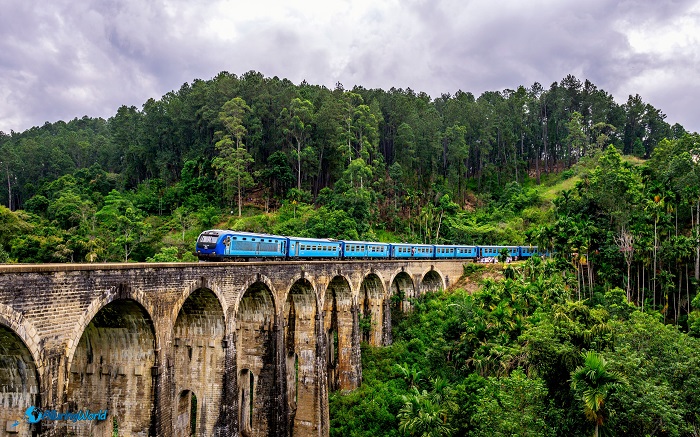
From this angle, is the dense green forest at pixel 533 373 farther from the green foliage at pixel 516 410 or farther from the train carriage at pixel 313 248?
the train carriage at pixel 313 248

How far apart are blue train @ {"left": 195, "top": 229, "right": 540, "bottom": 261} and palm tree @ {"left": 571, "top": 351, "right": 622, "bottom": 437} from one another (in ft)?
52.4

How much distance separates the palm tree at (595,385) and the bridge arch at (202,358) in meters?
13.7

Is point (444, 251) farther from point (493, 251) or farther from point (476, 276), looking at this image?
point (493, 251)

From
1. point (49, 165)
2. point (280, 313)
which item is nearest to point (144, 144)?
point (49, 165)

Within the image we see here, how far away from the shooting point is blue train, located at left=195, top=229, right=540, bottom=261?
2203 centimetres

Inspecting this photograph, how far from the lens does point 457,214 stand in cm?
6056

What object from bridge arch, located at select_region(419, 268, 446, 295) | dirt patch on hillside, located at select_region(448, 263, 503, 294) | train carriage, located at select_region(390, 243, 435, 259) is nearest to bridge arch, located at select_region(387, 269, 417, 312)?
train carriage, located at select_region(390, 243, 435, 259)

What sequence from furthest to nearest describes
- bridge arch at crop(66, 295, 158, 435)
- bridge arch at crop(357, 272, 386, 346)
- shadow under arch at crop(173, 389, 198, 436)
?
A: bridge arch at crop(357, 272, 386, 346) < shadow under arch at crop(173, 389, 198, 436) < bridge arch at crop(66, 295, 158, 435)

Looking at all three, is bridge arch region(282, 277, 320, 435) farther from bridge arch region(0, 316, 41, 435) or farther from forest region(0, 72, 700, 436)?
bridge arch region(0, 316, 41, 435)

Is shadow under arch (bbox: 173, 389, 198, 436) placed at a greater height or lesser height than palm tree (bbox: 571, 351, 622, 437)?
lesser

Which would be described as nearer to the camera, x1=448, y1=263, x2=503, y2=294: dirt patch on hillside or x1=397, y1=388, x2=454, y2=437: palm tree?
x1=397, y1=388, x2=454, y2=437: palm tree

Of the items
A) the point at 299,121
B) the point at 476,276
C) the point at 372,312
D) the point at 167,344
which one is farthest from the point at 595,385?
the point at 299,121

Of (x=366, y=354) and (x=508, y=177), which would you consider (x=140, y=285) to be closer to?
(x=366, y=354)

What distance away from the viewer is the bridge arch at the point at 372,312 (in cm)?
3628
